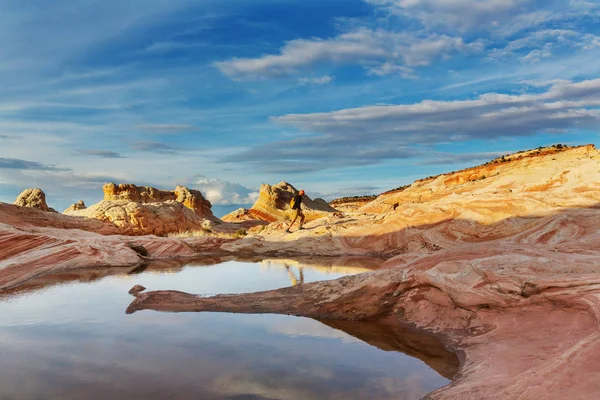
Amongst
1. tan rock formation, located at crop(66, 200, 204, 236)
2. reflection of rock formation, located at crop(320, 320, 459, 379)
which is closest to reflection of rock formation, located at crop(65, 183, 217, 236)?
tan rock formation, located at crop(66, 200, 204, 236)

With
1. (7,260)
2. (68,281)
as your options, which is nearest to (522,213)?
(68,281)

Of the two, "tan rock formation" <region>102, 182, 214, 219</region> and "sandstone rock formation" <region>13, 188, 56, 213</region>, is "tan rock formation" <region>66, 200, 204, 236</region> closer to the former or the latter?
"sandstone rock formation" <region>13, 188, 56, 213</region>

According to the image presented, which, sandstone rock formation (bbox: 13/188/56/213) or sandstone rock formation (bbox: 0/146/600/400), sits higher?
sandstone rock formation (bbox: 13/188/56/213)

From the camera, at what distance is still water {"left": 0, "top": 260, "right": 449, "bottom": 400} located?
17.4 ft

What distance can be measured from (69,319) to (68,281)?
4.70 meters

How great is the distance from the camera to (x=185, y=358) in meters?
6.29

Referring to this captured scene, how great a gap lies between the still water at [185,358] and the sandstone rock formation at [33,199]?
69.9 feet

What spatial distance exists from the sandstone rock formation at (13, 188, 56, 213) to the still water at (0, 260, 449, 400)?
69.9ft

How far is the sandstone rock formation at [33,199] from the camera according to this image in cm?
2888

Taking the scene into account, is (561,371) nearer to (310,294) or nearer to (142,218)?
(310,294)

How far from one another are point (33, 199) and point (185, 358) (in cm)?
2698

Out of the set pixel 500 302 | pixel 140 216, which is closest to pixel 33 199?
pixel 140 216

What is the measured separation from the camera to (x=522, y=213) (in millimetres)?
16891

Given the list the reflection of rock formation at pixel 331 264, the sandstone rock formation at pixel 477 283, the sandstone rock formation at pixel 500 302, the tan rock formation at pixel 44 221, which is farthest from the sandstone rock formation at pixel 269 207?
the sandstone rock formation at pixel 500 302
